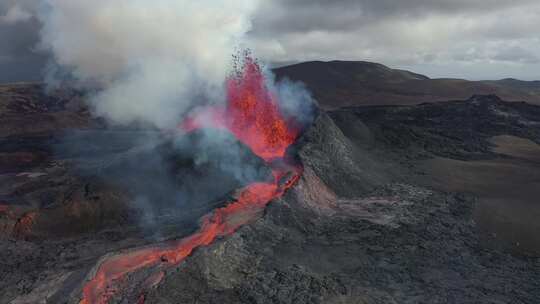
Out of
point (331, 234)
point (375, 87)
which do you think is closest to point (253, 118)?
point (331, 234)

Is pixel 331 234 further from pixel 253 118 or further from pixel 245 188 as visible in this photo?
pixel 253 118

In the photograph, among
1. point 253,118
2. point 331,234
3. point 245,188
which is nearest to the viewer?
point 331,234

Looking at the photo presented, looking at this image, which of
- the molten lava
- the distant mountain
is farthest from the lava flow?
the distant mountain

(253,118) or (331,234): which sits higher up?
(253,118)

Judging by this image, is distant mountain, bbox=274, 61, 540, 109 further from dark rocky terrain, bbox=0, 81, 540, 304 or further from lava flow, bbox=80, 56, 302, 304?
dark rocky terrain, bbox=0, 81, 540, 304

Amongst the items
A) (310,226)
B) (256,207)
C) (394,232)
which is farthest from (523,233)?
(256,207)
